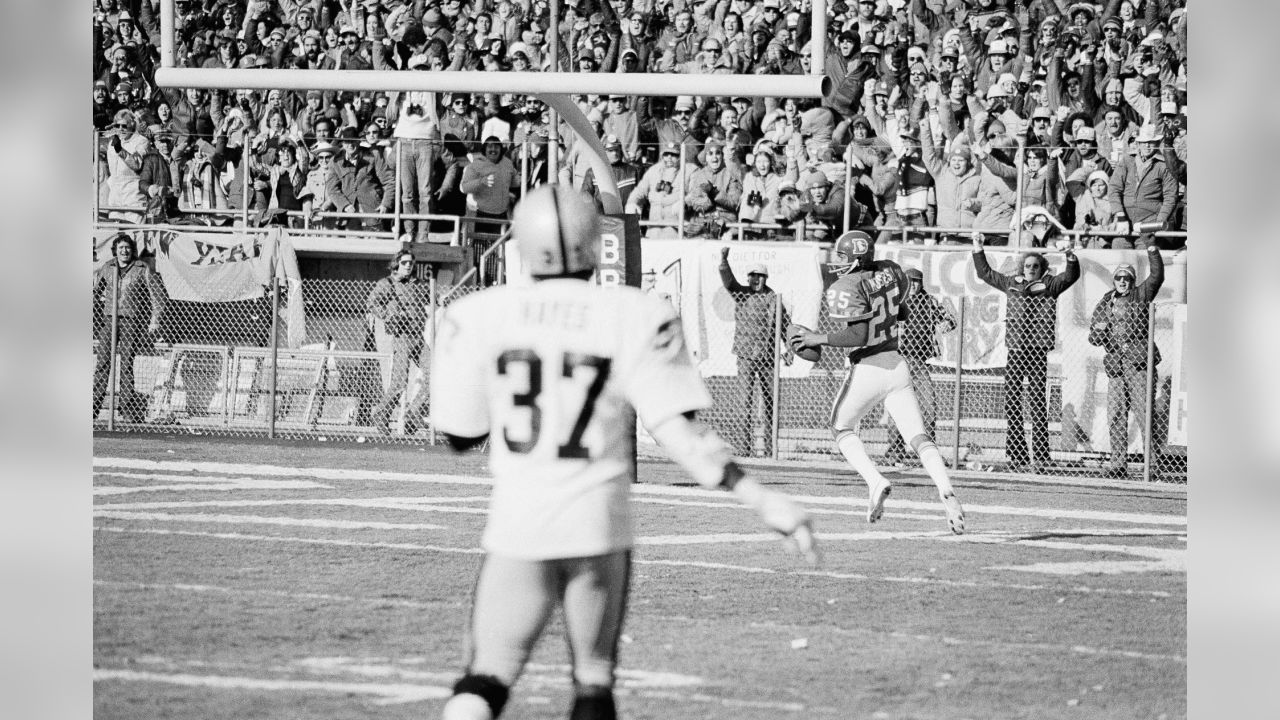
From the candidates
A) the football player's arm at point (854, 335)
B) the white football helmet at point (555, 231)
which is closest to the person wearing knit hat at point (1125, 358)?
the football player's arm at point (854, 335)

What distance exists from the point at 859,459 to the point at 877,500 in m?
0.28

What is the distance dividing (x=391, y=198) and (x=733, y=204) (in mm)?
2704

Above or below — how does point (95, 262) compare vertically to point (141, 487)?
above

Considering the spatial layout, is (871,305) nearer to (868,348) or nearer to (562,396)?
(868,348)

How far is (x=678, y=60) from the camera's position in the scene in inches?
563

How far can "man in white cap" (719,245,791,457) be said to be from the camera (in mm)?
11844

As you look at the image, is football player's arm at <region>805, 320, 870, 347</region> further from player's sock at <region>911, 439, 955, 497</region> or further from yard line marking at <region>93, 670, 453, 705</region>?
yard line marking at <region>93, 670, 453, 705</region>

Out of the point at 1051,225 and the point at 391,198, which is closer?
the point at 1051,225

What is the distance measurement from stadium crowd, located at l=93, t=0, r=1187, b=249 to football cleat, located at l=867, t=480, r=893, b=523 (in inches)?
142

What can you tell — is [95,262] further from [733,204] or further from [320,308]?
[733,204]

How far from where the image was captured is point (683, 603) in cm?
703
